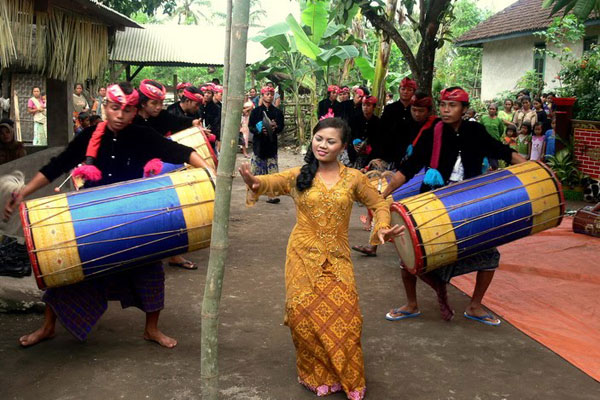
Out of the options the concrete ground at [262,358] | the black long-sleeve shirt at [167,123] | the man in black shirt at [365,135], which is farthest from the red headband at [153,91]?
the man in black shirt at [365,135]

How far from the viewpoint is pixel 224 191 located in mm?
2359

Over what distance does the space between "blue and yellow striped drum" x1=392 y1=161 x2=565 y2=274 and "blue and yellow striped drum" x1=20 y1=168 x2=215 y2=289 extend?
1.36 metres

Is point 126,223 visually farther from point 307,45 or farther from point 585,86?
point 307,45

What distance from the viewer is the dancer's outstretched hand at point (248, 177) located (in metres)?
3.24

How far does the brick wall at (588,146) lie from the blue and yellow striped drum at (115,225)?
7950mm

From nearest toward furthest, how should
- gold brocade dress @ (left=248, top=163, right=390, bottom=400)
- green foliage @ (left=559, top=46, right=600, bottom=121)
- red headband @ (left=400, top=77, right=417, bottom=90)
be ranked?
gold brocade dress @ (left=248, top=163, right=390, bottom=400)
red headband @ (left=400, top=77, right=417, bottom=90)
green foliage @ (left=559, top=46, right=600, bottom=121)

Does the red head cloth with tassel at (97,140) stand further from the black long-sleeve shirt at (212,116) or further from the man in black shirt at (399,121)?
the black long-sleeve shirt at (212,116)

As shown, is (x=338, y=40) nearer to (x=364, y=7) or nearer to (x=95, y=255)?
(x=364, y=7)

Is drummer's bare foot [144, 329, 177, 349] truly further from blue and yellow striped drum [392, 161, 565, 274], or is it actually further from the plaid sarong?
blue and yellow striped drum [392, 161, 565, 274]

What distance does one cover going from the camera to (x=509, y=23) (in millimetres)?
18453

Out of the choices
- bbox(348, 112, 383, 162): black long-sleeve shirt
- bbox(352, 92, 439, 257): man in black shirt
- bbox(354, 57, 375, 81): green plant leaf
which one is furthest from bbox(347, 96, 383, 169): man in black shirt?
bbox(354, 57, 375, 81): green plant leaf

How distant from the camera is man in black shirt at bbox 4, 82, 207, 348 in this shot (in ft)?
13.3

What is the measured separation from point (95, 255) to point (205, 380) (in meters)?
1.47

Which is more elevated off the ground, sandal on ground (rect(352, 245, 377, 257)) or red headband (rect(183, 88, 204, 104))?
red headband (rect(183, 88, 204, 104))
